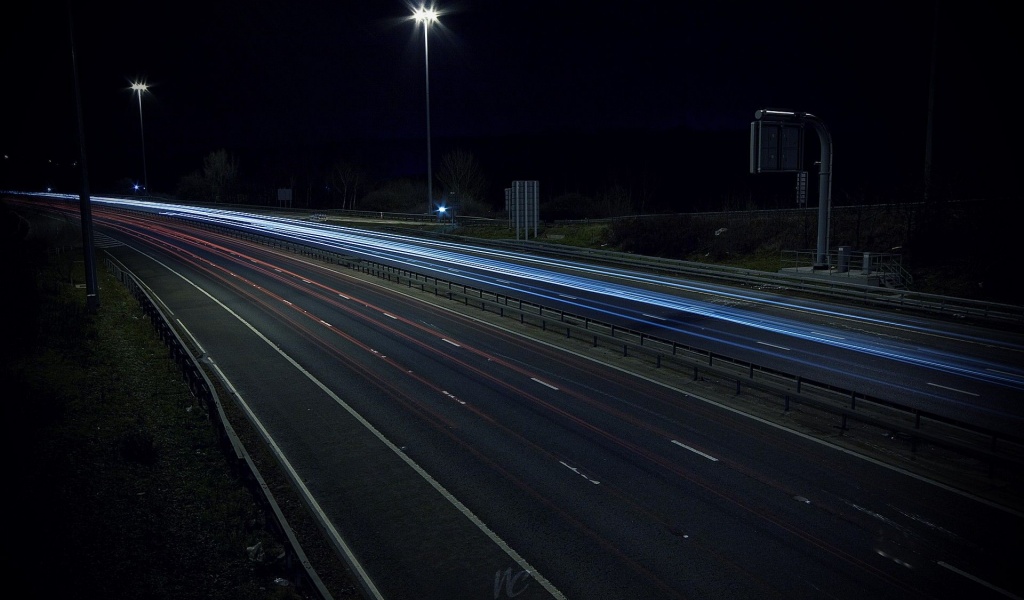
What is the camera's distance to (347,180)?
112m

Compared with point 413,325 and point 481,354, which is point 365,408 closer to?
point 481,354

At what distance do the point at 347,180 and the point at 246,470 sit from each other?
4138 inches

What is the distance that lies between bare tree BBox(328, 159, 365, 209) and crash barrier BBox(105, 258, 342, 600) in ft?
292

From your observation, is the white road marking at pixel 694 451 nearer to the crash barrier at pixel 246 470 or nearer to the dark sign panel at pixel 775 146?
the crash barrier at pixel 246 470

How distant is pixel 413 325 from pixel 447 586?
18.3m

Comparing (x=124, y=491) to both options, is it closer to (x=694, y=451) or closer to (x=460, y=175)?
(x=694, y=451)

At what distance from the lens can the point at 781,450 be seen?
45.8 ft

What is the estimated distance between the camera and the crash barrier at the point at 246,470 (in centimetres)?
883

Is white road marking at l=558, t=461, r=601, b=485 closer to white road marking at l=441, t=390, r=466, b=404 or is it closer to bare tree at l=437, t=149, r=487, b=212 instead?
white road marking at l=441, t=390, r=466, b=404

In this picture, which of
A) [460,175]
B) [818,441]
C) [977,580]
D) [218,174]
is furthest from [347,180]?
[977,580]

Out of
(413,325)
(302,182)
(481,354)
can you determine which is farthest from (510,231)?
(302,182)

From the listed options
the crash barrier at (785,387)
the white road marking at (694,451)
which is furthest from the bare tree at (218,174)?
the white road marking at (694,451)

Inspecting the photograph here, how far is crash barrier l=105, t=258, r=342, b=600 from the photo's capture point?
29.0 feet

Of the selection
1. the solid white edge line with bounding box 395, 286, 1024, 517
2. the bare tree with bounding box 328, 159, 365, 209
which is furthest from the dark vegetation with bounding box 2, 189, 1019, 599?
the bare tree with bounding box 328, 159, 365, 209
